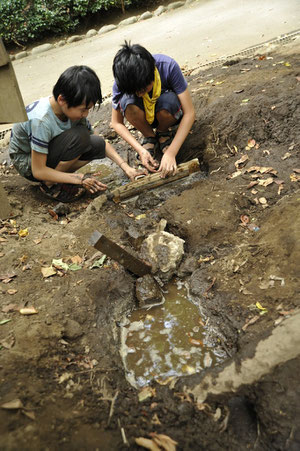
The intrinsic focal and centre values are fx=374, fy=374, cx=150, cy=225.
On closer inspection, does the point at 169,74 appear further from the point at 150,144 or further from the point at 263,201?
the point at 263,201

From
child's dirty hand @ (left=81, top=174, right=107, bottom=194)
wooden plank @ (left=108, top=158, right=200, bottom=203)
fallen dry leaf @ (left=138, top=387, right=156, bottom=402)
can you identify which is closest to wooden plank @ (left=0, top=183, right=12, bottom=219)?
child's dirty hand @ (left=81, top=174, right=107, bottom=194)

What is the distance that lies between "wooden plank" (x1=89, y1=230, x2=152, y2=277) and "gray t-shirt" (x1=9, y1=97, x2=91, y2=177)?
4.25 feet

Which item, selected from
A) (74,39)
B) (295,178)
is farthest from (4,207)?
(74,39)

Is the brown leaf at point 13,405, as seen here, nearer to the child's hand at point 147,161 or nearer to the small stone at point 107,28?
the child's hand at point 147,161

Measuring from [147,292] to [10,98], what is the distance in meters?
1.64

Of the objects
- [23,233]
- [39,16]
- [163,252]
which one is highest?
[39,16]

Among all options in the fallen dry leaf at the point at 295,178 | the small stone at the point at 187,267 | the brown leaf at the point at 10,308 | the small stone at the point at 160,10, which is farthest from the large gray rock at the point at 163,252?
the small stone at the point at 160,10

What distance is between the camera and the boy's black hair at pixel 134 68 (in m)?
3.03

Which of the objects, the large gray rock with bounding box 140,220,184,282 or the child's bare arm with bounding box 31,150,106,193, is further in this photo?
the child's bare arm with bounding box 31,150,106,193

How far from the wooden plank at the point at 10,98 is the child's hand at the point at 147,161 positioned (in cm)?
146

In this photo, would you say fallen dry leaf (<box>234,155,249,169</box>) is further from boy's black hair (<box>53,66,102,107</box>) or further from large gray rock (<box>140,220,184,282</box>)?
boy's black hair (<box>53,66,102,107</box>)

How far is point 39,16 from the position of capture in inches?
415

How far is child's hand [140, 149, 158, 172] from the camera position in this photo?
368cm

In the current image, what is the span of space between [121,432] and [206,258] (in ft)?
4.97
